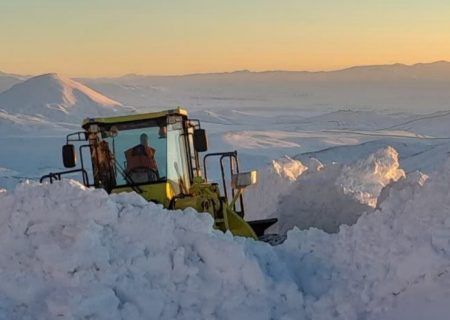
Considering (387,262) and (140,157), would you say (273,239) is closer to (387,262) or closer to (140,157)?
(140,157)

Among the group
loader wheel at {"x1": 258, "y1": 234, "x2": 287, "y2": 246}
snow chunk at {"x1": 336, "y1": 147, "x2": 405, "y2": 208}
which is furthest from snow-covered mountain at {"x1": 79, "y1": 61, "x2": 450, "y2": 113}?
loader wheel at {"x1": 258, "y1": 234, "x2": 287, "y2": 246}

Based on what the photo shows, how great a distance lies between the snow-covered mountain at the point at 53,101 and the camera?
213 feet

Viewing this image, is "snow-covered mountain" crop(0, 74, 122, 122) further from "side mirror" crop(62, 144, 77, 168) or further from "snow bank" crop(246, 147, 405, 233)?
"side mirror" crop(62, 144, 77, 168)

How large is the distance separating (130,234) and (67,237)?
47cm

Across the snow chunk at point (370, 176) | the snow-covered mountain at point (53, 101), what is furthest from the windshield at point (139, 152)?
the snow-covered mountain at point (53, 101)

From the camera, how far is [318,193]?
1077cm

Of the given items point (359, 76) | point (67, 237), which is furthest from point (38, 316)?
point (359, 76)

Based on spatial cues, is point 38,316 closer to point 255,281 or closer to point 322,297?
point 255,281

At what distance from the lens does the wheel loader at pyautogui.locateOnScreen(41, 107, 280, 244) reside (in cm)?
779

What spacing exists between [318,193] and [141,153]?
3.61 m

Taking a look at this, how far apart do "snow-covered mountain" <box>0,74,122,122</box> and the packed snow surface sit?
185ft

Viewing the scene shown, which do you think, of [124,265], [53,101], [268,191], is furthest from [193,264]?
[53,101]

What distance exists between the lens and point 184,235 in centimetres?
617

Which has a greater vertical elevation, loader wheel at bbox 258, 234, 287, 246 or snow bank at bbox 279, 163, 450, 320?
snow bank at bbox 279, 163, 450, 320
